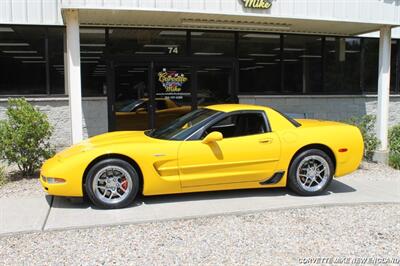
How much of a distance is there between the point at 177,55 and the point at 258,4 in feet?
9.34

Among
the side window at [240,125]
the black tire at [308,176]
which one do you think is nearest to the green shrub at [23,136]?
the side window at [240,125]

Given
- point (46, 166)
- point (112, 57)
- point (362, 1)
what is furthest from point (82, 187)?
point (362, 1)

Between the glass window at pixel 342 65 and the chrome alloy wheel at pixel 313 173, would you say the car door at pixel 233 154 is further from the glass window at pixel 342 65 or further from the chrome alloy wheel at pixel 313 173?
the glass window at pixel 342 65

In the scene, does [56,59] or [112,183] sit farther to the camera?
[56,59]

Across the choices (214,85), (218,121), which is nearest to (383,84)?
(214,85)

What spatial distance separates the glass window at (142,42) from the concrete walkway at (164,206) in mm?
5054

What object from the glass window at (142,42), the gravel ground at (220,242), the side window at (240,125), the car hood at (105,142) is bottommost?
the gravel ground at (220,242)

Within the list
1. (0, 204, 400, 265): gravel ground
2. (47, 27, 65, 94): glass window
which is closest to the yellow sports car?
(0, 204, 400, 265): gravel ground

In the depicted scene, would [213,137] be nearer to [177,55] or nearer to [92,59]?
[177,55]

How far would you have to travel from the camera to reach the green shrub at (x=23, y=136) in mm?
7742

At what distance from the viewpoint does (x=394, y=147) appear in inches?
417

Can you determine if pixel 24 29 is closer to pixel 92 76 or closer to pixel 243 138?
pixel 92 76

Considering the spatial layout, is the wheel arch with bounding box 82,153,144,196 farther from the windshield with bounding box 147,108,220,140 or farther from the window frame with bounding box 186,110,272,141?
the window frame with bounding box 186,110,272,141

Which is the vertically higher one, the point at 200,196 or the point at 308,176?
the point at 308,176
